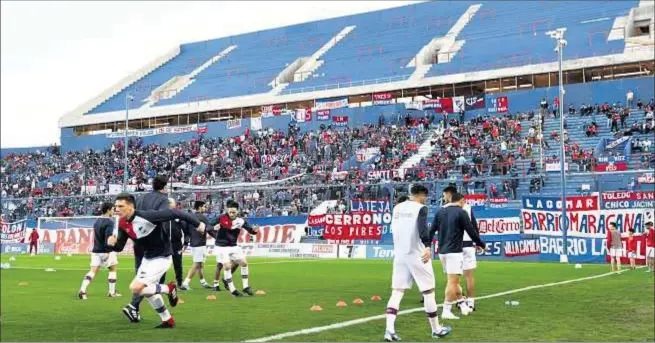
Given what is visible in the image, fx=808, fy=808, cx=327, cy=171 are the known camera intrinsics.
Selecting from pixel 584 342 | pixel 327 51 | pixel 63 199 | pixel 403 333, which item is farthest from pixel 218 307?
pixel 327 51

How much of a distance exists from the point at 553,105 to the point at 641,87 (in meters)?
5.20

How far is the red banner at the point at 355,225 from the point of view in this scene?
3772cm

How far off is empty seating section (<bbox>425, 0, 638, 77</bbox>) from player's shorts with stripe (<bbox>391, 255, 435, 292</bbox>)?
153 ft

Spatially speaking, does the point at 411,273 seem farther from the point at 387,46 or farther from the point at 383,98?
the point at 387,46

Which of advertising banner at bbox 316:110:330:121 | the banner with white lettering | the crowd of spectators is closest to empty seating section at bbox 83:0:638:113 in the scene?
the banner with white lettering

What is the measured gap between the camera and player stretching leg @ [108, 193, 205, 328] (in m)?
11.4

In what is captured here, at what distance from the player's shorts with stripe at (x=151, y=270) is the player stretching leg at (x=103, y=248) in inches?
234

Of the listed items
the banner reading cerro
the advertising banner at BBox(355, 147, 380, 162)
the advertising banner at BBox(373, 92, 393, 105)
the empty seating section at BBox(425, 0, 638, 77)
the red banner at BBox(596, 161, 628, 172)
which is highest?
the empty seating section at BBox(425, 0, 638, 77)

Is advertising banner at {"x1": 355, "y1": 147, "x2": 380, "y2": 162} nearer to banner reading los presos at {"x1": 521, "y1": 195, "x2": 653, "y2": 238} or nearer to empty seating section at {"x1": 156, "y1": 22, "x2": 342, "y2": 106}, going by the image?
banner reading los presos at {"x1": 521, "y1": 195, "x2": 653, "y2": 238}

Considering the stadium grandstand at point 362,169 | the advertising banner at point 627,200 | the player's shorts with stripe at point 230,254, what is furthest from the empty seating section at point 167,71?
the player's shorts with stripe at point 230,254

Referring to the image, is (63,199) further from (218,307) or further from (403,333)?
(403,333)

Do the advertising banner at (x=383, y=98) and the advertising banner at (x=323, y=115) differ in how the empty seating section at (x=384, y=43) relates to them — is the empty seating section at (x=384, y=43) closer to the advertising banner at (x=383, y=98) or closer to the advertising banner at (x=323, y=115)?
the advertising banner at (x=383, y=98)

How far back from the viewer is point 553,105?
50.4 m

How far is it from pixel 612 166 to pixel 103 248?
29124 mm
